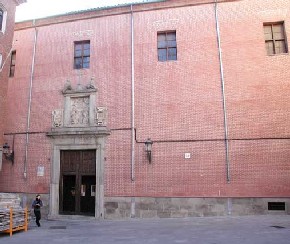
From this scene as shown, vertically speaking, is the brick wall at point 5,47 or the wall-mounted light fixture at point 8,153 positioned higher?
the brick wall at point 5,47

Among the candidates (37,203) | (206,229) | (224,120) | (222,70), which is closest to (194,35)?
(222,70)

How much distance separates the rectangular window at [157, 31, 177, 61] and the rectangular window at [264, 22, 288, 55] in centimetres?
467

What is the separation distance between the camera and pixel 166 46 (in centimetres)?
1591

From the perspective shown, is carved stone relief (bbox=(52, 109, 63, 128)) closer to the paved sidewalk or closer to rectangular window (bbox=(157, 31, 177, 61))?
the paved sidewalk

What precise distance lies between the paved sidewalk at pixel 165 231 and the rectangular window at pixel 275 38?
797 centimetres

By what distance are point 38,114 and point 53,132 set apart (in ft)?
5.27

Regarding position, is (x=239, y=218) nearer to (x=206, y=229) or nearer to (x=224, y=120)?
(x=206, y=229)

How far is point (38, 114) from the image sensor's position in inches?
650

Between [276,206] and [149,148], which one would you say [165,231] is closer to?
[149,148]

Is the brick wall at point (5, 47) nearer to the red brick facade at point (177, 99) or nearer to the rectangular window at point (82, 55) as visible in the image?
the red brick facade at point (177, 99)

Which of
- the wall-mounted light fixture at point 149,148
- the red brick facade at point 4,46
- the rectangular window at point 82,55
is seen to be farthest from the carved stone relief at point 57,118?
the wall-mounted light fixture at point 149,148

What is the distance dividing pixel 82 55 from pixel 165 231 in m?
10.8

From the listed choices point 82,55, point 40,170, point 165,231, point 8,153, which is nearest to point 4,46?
point 82,55

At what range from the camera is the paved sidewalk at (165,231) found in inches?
364
